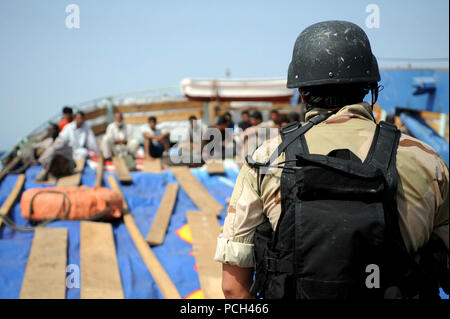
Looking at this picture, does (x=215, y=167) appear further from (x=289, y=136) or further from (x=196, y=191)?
(x=289, y=136)

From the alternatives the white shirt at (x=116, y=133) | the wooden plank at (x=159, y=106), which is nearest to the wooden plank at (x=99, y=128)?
the wooden plank at (x=159, y=106)

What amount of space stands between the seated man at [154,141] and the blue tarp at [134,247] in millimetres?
1917

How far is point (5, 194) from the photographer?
6.43 meters

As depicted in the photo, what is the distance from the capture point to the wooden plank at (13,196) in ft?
18.4

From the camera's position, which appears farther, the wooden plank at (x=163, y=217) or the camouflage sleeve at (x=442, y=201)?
the wooden plank at (x=163, y=217)

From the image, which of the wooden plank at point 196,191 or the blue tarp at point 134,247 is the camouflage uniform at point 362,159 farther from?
the wooden plank at point 196,191

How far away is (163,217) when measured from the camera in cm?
599

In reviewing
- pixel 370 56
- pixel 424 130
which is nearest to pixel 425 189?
pixel 370 56

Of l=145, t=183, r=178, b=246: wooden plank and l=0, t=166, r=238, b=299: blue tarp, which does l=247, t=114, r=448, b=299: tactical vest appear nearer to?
l=0, t=166, r=238, b=299: blue tarp

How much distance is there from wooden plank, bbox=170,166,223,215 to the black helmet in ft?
15.4

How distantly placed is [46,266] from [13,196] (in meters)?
2.20

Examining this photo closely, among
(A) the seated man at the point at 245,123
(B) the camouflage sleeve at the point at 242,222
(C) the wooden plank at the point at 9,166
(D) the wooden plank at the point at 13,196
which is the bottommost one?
(D) the wooden plank at the point at 13,196

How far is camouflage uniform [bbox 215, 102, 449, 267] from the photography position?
1453mm
